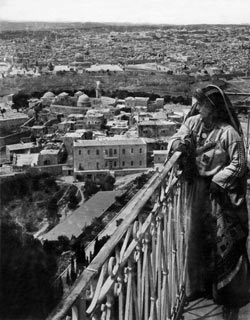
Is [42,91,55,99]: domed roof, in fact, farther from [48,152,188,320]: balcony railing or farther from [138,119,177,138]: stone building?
[48,152,188,320]: balcony railing

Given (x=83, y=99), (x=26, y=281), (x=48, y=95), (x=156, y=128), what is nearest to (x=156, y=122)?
(x=156, y=128)

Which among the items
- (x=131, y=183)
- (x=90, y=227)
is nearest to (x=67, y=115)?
(x=131, y=183)

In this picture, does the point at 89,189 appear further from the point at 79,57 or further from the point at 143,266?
the point at 79,57

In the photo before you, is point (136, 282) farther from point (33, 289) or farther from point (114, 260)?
point (33, 289)

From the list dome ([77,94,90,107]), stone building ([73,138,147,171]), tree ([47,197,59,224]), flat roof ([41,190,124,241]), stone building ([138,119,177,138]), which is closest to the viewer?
flat roof ([41,190,124,241])

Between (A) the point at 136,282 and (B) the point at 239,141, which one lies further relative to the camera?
(B) the point at 239,141

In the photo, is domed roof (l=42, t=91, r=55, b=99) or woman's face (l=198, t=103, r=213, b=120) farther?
domed roof (l=42, t=91, r=55, b=99)

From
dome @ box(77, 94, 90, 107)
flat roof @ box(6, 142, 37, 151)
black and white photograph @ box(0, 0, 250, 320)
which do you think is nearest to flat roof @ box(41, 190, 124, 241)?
black and white photograph @ box(0, 0, 250, 320)

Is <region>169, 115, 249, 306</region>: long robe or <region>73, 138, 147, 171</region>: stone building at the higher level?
<region>169, 115, 249, 306</region>: long robe
